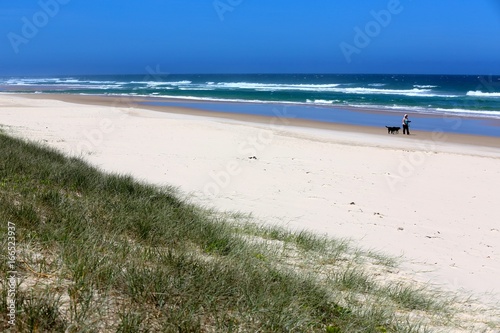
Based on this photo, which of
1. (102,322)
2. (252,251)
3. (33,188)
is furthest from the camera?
(33,188)

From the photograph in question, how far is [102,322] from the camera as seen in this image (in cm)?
289

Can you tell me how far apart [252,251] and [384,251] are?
7.22 ft

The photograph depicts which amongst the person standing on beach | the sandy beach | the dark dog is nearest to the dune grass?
the sandy beach

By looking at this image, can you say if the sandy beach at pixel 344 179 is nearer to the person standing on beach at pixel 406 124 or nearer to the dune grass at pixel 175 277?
the dune grass at pixel 175 277

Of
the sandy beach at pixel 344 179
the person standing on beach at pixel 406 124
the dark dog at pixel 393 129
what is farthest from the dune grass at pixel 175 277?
the person standing on beach at pixel 406 124

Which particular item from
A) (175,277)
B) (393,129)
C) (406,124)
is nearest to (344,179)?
(175,277)

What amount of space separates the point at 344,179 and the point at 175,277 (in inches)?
307

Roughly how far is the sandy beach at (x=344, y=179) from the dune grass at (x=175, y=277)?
1140 millimetres

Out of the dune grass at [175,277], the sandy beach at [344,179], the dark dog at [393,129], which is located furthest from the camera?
the dark dog at [393,129]

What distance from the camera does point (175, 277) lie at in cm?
352

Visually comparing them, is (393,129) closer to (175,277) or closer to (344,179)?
(344,179)

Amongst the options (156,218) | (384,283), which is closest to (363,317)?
(384,283)

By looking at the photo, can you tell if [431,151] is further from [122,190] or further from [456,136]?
[122,190]

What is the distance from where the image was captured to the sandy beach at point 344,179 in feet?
21.5
